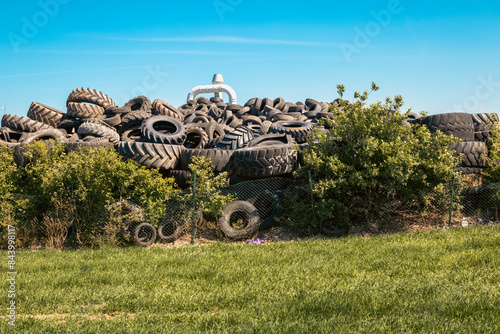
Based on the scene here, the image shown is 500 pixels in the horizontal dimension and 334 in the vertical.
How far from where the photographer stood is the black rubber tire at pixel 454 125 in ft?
42.4

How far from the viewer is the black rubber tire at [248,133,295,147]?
14.0 meters

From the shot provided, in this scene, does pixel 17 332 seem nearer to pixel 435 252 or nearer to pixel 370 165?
pixel 435 252

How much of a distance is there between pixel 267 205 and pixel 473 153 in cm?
611

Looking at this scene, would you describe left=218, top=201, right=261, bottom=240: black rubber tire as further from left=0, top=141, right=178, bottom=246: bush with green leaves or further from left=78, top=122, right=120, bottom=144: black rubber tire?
left=78, top=122, right=120, bottom=144: black rubber tire

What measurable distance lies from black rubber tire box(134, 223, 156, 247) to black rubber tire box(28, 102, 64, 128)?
1311cm

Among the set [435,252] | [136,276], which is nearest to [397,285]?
[435,252]

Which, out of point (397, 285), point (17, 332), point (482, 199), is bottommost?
point (17, 332)

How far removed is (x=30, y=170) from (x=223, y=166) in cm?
527

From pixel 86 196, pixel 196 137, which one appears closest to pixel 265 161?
pixel 86 196

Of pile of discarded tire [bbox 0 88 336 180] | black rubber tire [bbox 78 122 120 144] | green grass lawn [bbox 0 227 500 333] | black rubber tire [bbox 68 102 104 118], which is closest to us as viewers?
green grass lawn [bbox 0 227 500 333]

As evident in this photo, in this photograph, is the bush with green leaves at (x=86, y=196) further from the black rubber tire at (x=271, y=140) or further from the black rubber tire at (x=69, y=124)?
the black rubber tire at (x=69, y=124)

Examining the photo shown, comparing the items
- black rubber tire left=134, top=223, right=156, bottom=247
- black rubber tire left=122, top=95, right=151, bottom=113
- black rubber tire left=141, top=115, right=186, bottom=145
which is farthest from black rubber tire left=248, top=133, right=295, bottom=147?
black rubber tire left=122, top=95, right=151, bottom=113

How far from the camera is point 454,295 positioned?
5.68m

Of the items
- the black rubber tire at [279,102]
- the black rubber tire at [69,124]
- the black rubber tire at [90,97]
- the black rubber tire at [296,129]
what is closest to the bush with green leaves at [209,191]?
the black rubber tire at [296,129]
